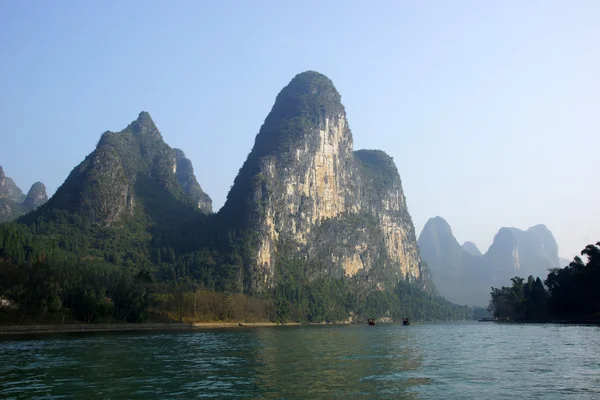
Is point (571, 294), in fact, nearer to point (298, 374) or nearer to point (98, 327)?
point (98, 327)

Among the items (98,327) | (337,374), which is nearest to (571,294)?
(98,327)

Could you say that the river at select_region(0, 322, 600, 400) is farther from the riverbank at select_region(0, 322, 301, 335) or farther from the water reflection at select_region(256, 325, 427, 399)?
the riverbank at select_region(0, 322, 301, 335)

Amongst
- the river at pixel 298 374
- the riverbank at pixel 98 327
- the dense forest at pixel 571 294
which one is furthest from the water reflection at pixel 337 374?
the dense forest at pixel 571 294

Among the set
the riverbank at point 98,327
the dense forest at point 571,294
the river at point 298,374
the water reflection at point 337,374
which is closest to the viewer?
the river at point 298,374

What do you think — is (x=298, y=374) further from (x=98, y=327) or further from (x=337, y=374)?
(x=98, y=327)

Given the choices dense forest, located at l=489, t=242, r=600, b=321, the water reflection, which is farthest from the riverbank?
dense forest, located at l=489, t=242, r=600, b=321

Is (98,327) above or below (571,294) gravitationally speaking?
below

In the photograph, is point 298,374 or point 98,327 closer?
point 298,374

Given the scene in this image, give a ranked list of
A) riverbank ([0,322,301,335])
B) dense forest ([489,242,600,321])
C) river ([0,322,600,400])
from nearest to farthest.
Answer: river ([0,322,600,400]) → riverbank ([0,322,301,335]) → dense forest ([489,242,600,321])

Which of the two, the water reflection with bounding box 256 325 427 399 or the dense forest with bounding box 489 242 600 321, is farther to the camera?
the dense forest with bounding box 489 242 600 321

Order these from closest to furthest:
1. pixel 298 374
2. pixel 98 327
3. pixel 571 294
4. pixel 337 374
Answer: pixel 337 374 < pixel 298 374 < pixel 98 327 < pixel 571 294

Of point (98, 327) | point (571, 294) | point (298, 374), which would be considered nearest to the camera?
point (298, 374)

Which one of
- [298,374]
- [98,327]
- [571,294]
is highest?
[571,294]

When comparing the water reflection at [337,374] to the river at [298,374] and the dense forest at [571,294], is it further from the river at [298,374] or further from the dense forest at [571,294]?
the dense forest at [571,294]
